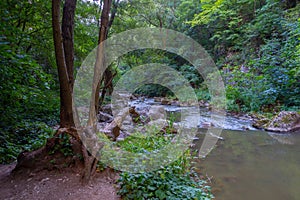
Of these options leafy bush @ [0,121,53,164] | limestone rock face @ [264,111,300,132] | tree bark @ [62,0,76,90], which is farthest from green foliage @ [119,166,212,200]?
limestone rock face @ [264,111,300,132]

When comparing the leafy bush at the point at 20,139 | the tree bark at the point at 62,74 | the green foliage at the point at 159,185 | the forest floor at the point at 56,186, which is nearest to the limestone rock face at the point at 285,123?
the green foliage at the point at 159,185

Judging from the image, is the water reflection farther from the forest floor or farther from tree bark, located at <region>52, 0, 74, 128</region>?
tree bark, located at <region>52, 0, 74, 128</region>

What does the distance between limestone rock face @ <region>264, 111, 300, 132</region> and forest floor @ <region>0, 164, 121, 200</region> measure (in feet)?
16.9

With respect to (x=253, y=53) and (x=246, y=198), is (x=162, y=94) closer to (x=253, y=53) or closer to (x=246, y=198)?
(x=253, y=53)

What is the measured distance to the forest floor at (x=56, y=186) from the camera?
2098 millimetres

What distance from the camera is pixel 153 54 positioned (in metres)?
6.93

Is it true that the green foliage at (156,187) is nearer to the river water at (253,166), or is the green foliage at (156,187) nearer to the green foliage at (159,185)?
the green foliage at (159,185)

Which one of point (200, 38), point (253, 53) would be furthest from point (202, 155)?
point (200, 38)

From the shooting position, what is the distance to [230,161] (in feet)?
12.3

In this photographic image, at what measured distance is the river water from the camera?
271cm

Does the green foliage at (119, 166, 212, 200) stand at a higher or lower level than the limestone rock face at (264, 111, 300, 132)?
lower

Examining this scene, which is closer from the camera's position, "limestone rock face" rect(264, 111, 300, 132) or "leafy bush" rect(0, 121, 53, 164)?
"leafy bush" rect(0, 121, 53, 164)

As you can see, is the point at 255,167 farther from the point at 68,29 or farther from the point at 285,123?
the point at 68,29

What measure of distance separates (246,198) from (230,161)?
47.3 inches
